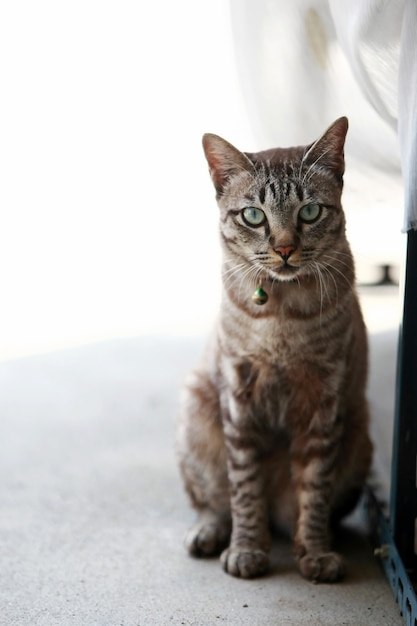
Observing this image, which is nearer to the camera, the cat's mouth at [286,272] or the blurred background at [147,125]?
the cat's mouth at [286,272]

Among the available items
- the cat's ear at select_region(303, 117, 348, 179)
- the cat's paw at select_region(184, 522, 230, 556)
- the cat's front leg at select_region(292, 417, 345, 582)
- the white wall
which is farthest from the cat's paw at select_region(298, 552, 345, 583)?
the white wall

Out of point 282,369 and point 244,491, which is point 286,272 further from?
point 244,491

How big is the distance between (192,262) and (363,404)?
104 centimetres

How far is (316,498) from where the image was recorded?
1.56 metres

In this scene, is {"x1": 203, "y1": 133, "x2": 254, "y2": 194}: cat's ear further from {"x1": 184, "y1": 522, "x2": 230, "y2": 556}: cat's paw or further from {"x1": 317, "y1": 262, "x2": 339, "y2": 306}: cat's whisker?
{"x1": 184, "y1": 522, "x2": 230, "y2": 556}: cat's paw

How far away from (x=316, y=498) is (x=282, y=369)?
0.92ft

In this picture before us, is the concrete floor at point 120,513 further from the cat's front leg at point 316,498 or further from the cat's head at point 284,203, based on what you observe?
the cat's head at point 284,203

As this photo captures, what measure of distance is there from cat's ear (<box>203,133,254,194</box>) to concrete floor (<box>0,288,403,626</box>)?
81cm

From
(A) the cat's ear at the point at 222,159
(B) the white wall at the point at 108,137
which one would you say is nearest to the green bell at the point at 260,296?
(A) the cat's ear at the point at 222,159

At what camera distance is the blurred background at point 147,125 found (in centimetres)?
153

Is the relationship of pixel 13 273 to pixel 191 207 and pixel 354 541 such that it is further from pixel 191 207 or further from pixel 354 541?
pixel 354 541

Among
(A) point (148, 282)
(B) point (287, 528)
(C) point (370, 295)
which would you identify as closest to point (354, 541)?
(B) point (287, 528)

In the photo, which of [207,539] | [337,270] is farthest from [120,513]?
[337,270]

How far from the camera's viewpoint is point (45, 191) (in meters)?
2.17
